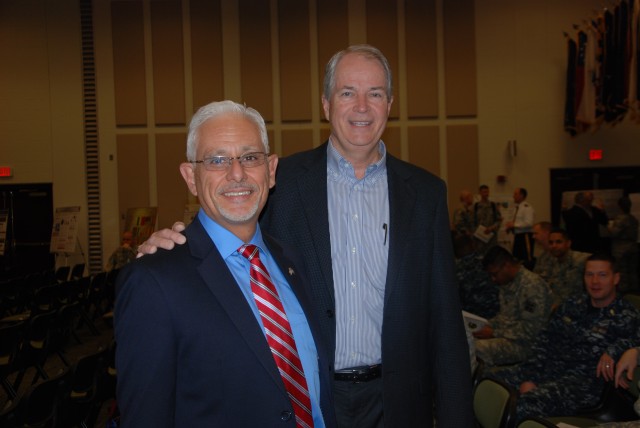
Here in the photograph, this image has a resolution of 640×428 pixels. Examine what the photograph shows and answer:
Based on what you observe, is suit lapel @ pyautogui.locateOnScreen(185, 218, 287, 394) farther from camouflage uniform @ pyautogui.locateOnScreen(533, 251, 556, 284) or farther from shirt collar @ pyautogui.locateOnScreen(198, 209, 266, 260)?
camouflage uniform @ pyautogui.locateOnScreen(533, 251, 556, 284)

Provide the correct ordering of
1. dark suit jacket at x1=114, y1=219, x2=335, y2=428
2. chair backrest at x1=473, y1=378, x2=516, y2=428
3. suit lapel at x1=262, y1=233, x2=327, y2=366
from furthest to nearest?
1. chair backrest at x1=473, y1=378, x2=516, y2=428
2. suit lapel at x1=262, y1=233, x2=327, y2=366
3. dark suit jacket at x1=114, y1=219, x2=335, y2=428

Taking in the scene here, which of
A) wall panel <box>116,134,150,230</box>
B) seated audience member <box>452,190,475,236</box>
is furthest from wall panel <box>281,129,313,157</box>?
seated audience member <box>452,190,475,236</box>

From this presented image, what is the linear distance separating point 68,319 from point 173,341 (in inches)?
206

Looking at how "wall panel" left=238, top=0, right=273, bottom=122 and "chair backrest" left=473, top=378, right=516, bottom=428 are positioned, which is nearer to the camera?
"chair backrest" left=473, top=378, right=516, bottom=428

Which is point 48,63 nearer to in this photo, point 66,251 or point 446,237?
point 66,251

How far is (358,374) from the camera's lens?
5.98 ft

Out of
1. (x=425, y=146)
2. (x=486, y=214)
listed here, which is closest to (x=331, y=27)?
(x=425, y=146)

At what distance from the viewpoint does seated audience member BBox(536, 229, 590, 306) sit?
592 centimetres

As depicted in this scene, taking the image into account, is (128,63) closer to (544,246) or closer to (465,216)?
(465,216)

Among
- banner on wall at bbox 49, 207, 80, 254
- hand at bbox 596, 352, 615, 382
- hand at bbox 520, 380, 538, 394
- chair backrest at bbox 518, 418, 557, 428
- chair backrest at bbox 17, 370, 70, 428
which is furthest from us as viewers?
banner on wall at bbox 49, 207, 80, 254

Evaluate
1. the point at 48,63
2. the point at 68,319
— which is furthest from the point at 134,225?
the point at 68,319

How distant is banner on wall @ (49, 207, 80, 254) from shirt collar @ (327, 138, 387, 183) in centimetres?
1077

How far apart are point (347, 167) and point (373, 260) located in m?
0.34

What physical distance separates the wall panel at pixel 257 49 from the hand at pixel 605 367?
991 centimetres
